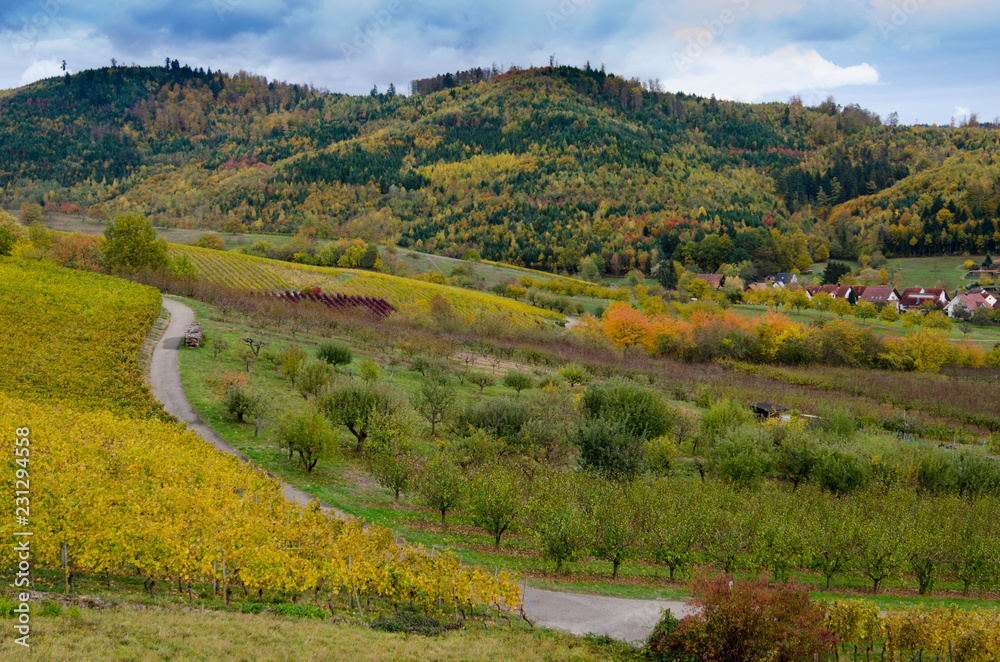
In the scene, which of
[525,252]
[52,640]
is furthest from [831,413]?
[525,252]

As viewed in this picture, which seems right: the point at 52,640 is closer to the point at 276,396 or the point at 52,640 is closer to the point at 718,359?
the point at 276,396

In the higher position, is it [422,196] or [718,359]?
[422,196]

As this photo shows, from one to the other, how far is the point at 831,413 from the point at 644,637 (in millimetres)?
37896

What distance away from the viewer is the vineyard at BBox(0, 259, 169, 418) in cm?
2398

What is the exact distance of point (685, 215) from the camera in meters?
164

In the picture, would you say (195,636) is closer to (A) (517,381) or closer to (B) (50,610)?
(B) (50,610)

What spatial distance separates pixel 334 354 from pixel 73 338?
14.9m

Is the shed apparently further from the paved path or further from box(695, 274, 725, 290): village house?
box(695, 274, 725, 290): village house

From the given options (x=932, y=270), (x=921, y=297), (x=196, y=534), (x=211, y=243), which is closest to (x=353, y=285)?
(x=211, y=243)

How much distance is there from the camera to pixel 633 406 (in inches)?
1383

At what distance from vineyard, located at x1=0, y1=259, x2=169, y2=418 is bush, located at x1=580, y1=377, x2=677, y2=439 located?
22.9m

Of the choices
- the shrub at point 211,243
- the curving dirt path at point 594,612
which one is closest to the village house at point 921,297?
the curving dirt path at point 594,612

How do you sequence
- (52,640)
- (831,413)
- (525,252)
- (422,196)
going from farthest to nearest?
(422,196)
(525,252)
(831,413)
(52,640)

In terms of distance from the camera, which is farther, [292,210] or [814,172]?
[814,172]
